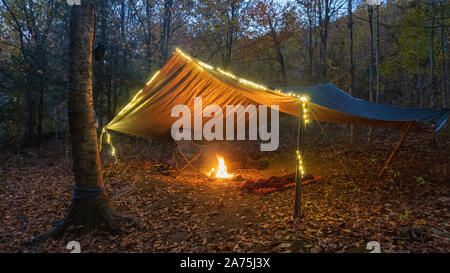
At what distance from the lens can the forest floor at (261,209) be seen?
243 centimetres

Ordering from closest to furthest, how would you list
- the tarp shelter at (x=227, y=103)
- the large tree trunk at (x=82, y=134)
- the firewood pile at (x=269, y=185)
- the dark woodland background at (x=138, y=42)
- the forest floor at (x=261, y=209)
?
the forest floor at (x=261, y=209)
the large tree trunk at (x=82, y=134)
the tarp shelter at (x=227, y=103)
the firewood pile at (x=269, y=185)
the dark woodland background at (x=138, y=42)

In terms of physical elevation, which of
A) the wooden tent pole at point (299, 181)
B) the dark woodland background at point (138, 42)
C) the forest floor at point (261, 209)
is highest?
the dark woodland background at point (138, 42)

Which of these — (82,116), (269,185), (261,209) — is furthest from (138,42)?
(261,209)

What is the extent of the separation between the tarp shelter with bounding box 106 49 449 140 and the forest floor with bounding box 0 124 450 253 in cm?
103

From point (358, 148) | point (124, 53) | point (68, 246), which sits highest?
point (124, 53)

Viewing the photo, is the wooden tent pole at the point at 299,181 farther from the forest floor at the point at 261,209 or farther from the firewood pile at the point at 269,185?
the firewood pile at the point at 269,185

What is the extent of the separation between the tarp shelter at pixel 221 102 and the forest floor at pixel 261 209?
1026 millimetres

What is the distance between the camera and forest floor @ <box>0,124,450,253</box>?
95.6 inches

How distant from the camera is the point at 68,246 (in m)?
2.64

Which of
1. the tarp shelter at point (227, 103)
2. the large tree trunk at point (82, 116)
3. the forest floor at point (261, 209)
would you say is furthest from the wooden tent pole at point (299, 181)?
the large tree trunk at point (82, 116)

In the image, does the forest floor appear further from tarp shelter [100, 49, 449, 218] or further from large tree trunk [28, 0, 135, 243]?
tarp shelter [100, 49, 449, 218]

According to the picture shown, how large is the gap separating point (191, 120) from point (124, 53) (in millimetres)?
6304
